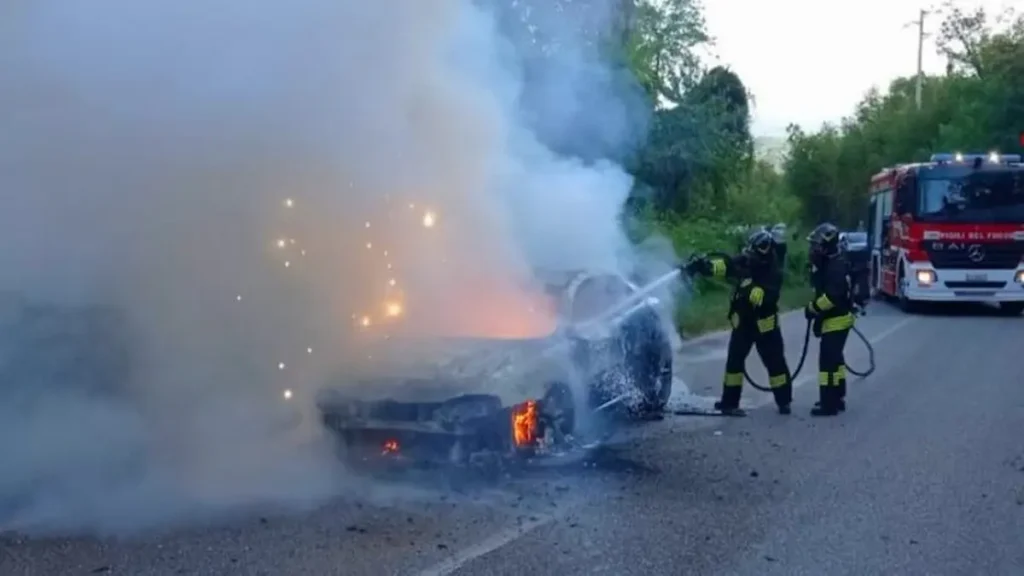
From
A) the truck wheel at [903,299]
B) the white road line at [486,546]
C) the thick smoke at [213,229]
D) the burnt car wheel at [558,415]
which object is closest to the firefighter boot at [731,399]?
the thick smoke at [213,229]

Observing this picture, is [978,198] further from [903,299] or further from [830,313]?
[830,313]

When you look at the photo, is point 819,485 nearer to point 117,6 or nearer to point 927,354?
point 117,6

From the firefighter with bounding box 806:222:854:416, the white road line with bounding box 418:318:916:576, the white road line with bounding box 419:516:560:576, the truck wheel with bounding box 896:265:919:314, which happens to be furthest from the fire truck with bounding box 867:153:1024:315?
the white road line with bounding box 419:516:560:576

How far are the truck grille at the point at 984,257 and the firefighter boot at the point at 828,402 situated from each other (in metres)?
13.4

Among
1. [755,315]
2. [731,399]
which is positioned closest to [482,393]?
[731,399]

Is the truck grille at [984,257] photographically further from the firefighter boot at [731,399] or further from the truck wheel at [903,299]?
the firefighter boot at [731,399]

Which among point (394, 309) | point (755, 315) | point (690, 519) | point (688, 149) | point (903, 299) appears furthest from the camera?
point (903, 299)

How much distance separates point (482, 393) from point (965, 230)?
698 inches

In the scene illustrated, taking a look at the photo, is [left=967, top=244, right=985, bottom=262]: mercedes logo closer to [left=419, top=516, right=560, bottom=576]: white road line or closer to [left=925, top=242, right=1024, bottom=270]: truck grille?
[left=925, top=242, right=1024, bottom=270]: truck grille

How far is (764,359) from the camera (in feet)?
37.5

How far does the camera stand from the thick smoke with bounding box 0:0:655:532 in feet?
26.5

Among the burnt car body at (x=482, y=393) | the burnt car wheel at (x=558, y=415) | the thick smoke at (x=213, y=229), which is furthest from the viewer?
the burnt car wheel at (x=558, y=415)

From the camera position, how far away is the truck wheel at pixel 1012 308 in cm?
2539

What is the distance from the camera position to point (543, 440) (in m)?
8.50
